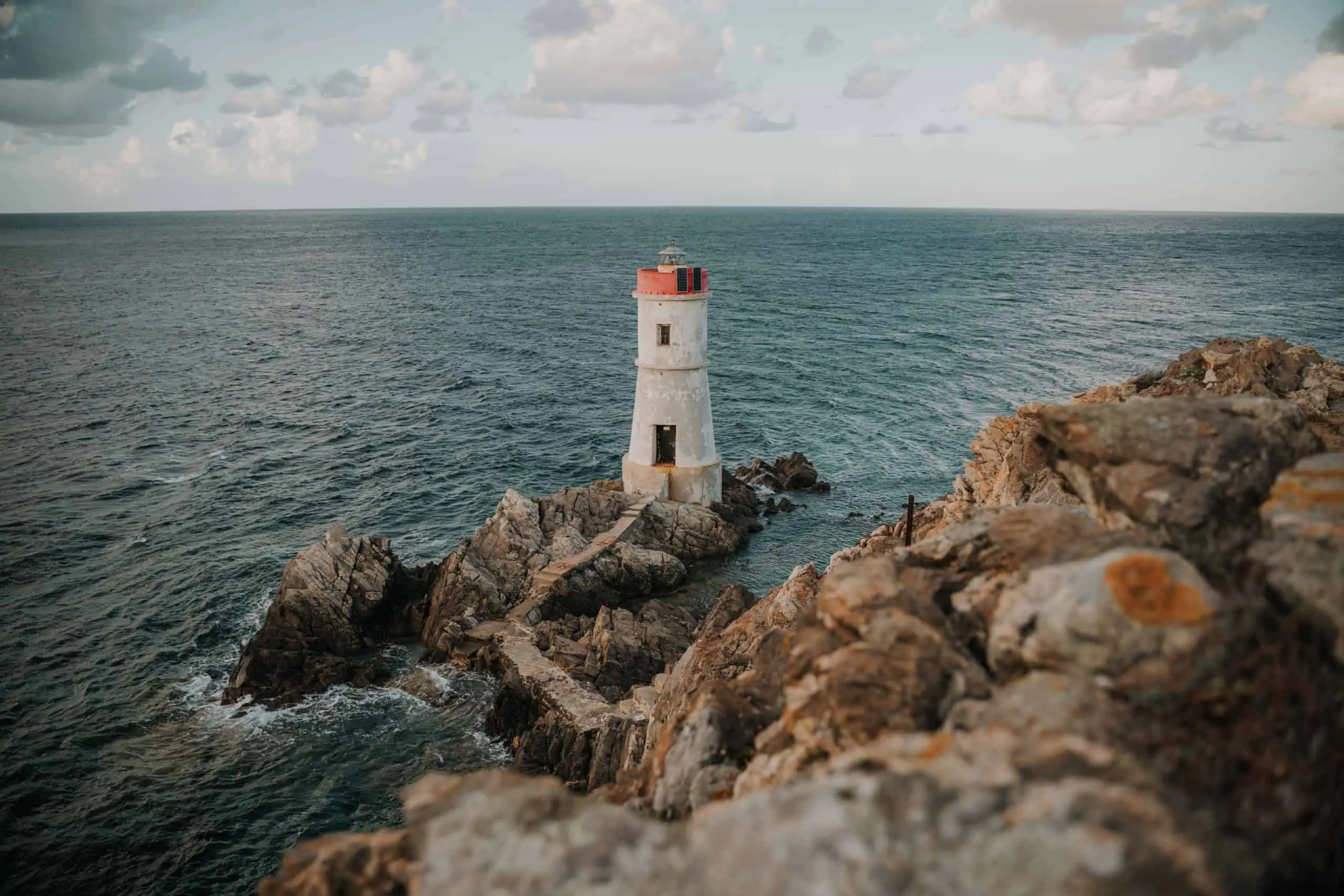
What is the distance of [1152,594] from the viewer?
5980 mm

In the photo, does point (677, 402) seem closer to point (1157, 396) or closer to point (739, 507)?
point (739, 507)

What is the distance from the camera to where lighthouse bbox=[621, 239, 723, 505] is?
32969 mm

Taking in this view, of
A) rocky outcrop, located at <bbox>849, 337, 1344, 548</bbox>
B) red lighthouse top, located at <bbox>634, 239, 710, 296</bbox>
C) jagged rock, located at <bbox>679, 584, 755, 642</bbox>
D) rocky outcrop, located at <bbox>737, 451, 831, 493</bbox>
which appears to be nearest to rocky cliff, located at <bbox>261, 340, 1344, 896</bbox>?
rocky outcrop, located at <bbox>849, 337, 1344, 548</bbox>

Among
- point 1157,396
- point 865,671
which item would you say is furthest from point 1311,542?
point 1157,396

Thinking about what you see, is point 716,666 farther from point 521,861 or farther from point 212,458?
point 212,458

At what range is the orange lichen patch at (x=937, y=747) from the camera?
5406 mm

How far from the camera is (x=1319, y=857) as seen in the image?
16.2ft

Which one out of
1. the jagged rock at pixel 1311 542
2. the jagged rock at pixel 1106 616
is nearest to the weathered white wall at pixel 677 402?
the jagged rock at pixel 1311 542

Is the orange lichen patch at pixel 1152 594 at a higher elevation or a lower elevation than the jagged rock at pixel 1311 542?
lower

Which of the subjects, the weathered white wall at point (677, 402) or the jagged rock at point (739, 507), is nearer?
the weathered white wall at point (677, 402)

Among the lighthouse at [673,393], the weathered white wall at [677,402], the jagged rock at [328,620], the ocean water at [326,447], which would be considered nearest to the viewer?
the ocean water at [326,447]

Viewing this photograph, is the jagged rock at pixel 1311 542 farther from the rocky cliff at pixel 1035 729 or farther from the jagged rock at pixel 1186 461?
the jagged rock at pixel 1186 461

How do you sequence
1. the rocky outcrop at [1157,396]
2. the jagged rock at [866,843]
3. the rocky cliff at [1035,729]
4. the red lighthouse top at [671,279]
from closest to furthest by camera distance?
the jagged rock at [866,843], the rocky cliff at [1035,729], the rocky outcrop at [1157,396], the red lighthouse top at [671,279]

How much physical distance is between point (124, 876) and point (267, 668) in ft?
23.7
